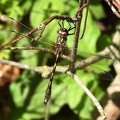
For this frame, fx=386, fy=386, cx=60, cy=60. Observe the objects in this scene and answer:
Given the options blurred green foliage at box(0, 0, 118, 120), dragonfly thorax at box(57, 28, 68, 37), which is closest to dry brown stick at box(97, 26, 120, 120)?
blurred green foliage at box(0, 0, 118, 120)

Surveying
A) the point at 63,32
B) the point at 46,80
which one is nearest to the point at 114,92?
the point at 46,80

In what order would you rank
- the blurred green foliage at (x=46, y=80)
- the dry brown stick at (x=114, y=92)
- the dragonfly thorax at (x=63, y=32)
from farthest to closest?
1. the blurred green foliage at (x=46, y=80)
2. the dry brown stick at (x=114, y=92)
3. the dragonfly thorax at (x=63, y=32)

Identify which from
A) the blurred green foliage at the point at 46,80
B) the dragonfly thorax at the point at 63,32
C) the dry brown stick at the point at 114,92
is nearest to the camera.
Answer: the dragonfly thorax at the point at 63,32

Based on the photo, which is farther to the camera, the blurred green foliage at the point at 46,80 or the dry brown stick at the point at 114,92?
the blurred green foliage at the point at 46,80

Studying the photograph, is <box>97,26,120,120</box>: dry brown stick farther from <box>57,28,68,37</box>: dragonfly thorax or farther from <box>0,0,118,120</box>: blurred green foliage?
<box>57,28,68,37</box>: dragonfly thorax

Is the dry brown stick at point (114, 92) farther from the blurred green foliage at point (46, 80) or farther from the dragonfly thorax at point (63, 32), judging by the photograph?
the dragonfly thorax at point (63, 32)

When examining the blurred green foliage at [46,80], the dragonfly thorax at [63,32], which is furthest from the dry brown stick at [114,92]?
the dragonfly thorax at [63,32]

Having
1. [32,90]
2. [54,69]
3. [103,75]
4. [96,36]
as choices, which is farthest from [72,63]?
[32,90]

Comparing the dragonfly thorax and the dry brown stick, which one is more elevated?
the dragonfly thorax
